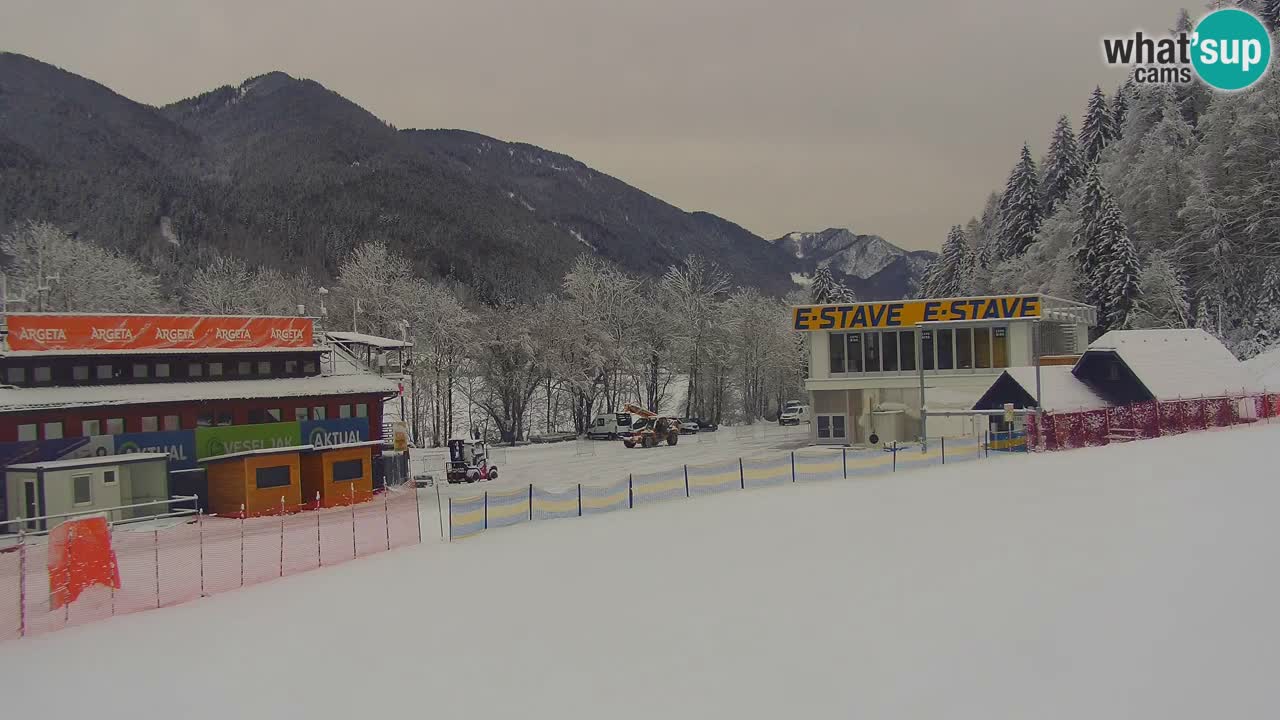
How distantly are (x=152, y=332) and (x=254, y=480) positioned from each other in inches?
319

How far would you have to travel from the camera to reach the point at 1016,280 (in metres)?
87.3

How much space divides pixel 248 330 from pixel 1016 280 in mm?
70718

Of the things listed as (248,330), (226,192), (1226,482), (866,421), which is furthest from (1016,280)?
(226,192)

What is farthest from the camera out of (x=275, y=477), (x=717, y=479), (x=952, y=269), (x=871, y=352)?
(x=952, y=269)

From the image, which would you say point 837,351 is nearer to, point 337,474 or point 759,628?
point 337,474

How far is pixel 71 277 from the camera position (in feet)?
214

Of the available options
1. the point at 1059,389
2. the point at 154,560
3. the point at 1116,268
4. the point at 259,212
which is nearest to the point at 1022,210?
the point at 1116,268

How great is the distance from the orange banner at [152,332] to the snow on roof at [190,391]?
1685 millimetres

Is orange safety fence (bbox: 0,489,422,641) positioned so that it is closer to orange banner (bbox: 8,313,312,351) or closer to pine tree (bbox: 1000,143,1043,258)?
orange banner (bbox: 8,313,312,351)

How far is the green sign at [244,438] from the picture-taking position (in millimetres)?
39438

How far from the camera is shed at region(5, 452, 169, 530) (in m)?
33.6

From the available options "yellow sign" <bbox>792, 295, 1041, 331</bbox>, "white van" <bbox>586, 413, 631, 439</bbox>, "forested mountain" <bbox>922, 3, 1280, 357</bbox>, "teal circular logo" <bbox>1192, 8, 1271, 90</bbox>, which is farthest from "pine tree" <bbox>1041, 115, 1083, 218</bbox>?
"white van" <bbox>586, 413, 631, 439</bbox>

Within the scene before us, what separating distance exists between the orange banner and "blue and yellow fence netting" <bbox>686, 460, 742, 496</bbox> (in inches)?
840

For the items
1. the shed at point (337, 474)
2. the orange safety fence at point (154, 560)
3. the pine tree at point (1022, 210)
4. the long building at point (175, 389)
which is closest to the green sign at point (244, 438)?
the long building at point (175, 389)
